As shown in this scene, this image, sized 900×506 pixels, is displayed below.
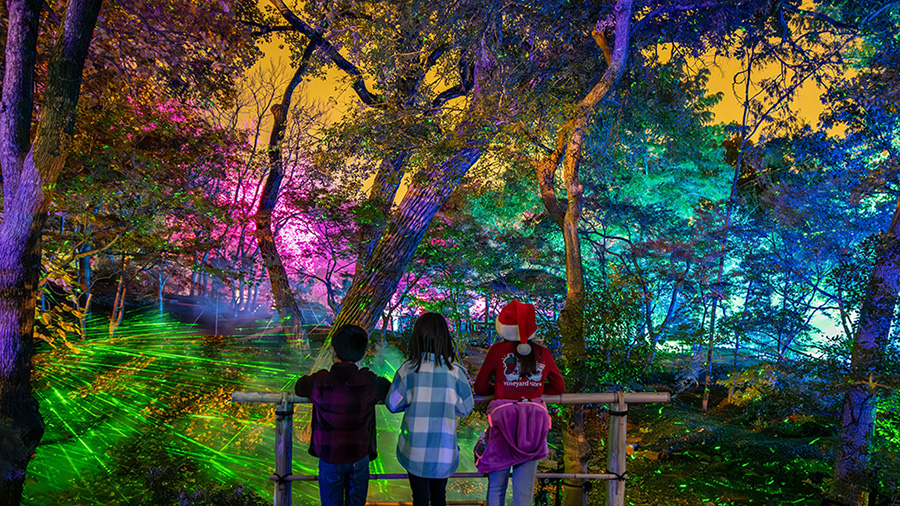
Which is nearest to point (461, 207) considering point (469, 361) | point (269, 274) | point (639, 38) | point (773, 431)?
point (469, 361)

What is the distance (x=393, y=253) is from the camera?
6488 mm

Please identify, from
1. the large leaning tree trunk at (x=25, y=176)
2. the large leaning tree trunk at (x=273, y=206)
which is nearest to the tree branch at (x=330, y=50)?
the large leaning tree trunk at (x=273, y=206)

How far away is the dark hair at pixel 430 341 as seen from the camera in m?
2.42

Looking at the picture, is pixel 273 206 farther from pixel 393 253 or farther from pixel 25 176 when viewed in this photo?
pixel 25 176

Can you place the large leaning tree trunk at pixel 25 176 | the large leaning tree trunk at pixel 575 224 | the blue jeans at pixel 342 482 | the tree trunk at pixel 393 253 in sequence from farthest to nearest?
the tree trunk at pixel 393 253
the large leaning tree trunk at pixel 575 224
the large leaning tree trunk at pixel 25 176
the blue jeans at pixel 342 482

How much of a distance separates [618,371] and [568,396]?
307 centimetres

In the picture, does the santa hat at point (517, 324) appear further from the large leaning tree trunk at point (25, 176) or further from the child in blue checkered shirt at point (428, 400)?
the large leaning tree trunk at point (25, 176)

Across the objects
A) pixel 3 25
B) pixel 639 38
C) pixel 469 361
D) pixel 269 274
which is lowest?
pixel 469 361

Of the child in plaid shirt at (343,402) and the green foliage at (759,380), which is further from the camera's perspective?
the green foliage at (759,380)

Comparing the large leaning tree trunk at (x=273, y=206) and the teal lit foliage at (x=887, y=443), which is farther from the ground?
the large leaning tree trunk at (x=273, y=206)

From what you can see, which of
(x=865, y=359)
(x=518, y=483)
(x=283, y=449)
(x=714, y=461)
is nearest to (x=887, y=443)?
(x=865, y=359)

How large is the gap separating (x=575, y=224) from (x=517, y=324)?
12.4 feet

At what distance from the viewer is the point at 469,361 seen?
1327cm

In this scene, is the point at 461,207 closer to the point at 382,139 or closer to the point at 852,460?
the point at 382,139
